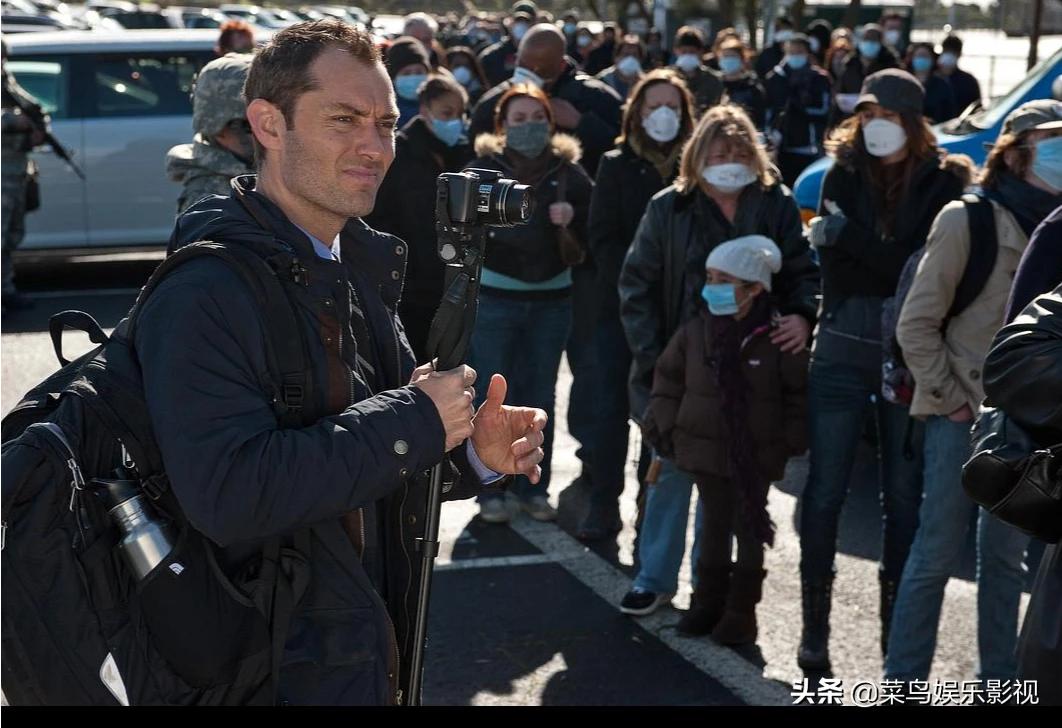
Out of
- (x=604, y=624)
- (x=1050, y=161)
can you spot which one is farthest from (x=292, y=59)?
(x=604, y=624)

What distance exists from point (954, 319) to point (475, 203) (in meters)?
2.55

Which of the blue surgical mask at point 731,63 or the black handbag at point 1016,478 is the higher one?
the blue surgical mask at point 731,63

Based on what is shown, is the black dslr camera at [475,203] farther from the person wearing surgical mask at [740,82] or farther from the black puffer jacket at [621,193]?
the person wearing surgical mask at [740,82]

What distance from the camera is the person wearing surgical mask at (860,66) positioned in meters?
14.8

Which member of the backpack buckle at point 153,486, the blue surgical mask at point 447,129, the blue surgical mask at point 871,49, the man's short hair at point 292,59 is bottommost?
the backpack buckle at point 153,486

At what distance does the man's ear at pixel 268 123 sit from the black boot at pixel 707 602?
320cm

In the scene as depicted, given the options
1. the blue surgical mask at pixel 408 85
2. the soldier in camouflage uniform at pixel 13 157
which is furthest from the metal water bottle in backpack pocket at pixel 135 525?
the soldier in camouflage uniform at pixel 13 157

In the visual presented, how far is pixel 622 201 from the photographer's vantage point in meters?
6.20

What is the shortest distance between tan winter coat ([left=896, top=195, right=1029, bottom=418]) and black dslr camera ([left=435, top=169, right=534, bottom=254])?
7.66ft

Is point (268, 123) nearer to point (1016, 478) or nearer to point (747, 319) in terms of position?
point (1016, 478)

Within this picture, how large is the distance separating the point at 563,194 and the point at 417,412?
422 centimetres

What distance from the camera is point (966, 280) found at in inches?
180

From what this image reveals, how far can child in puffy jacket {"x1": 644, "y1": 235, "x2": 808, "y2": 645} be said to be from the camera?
5066 mm
